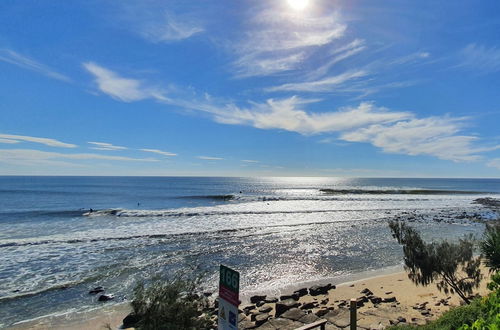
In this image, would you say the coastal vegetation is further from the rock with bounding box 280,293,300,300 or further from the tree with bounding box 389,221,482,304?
the tree with bounding box 389,221,482,304

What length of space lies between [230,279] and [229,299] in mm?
281

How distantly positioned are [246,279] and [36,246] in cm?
1632

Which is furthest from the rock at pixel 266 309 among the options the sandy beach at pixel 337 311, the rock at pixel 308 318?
the rock at pixel 308 318

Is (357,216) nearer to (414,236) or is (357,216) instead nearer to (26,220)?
(414,236)

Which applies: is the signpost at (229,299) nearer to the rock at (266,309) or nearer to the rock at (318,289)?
the rock at (266,309)

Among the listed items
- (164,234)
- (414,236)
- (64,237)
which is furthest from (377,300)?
(64,237)

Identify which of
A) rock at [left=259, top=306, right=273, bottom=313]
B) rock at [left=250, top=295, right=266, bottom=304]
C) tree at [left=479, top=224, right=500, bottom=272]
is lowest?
rock at [left=250, top=295, right=266, bottom=304]

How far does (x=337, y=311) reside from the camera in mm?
10531

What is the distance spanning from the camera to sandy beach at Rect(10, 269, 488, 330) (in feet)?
33.4

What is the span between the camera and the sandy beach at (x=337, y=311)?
33.4 feet

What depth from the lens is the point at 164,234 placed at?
92.2 feet

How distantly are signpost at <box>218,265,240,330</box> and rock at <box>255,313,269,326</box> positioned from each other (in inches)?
252

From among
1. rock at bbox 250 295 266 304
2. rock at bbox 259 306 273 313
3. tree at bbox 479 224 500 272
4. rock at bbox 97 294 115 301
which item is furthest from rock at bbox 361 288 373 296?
rock at bbox 97 294 115 301

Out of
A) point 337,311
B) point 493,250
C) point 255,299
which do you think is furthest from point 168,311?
point 493,250
